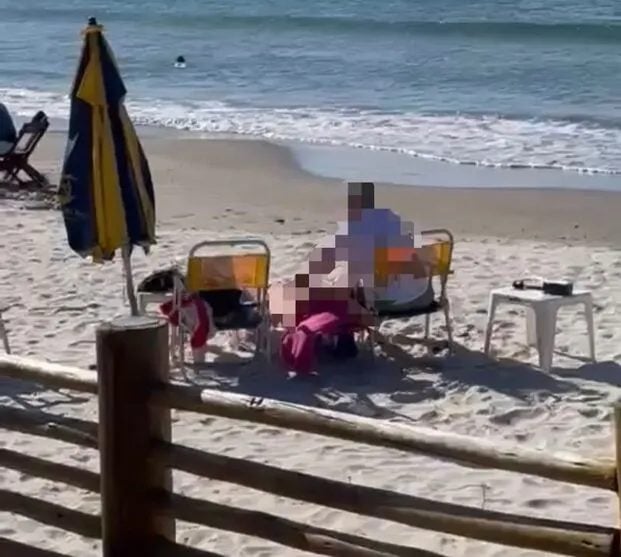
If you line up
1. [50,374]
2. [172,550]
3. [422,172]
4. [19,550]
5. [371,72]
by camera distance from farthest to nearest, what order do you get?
[371,72] < [422,172] < [19,550] < [50,374] < [172,550]

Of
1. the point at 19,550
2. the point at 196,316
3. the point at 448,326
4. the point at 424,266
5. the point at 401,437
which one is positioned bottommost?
the point at 19,550

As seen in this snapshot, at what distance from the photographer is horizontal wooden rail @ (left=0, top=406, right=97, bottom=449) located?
14.0ft

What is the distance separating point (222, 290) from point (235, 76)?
2078 centimetres

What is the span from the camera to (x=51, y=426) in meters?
4.38

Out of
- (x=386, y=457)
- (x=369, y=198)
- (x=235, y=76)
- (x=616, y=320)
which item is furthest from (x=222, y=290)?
(x=235, y=76)

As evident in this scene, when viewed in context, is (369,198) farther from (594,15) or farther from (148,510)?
(594,15)

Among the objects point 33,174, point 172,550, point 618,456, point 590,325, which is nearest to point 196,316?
point 590,325

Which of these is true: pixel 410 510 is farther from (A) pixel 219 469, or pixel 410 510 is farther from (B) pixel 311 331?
(B) pixel 311 331

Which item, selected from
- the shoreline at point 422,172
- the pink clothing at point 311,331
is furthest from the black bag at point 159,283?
the shoreline at point 422,172

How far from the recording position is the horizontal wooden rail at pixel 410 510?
11.5 ft

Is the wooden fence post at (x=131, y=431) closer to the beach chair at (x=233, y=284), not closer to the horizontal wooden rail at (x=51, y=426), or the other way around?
the horizontal wooden rail at (x=51, y=426)

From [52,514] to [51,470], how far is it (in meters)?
0.14

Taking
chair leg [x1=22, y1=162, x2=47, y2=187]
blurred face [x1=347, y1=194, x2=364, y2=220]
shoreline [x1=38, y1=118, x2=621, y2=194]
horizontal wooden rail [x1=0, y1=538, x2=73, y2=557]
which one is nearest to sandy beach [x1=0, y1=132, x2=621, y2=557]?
horizontal wooden rail [x1=0, y1=538, x2=73, y2=557]

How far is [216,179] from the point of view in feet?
49.9
